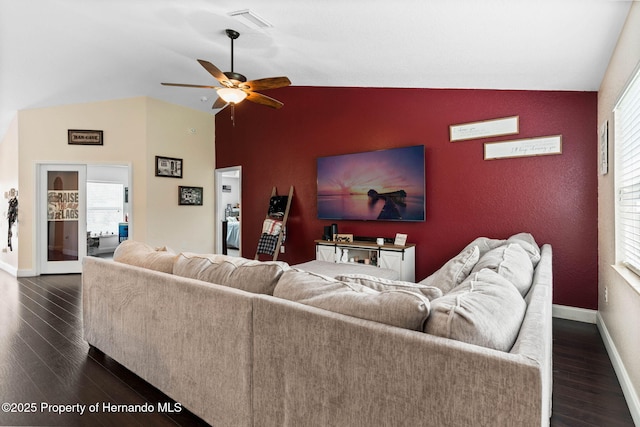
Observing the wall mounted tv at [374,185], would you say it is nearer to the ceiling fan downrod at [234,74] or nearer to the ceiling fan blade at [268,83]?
the ceiling fan blade at [268,83]

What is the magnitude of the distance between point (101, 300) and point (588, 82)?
4499 millimetres

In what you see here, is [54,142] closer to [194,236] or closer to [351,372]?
[194,236]

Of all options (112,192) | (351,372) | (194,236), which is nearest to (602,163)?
(351,372)

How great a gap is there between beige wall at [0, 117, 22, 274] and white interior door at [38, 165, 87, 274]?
0.36m

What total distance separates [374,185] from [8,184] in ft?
21.5

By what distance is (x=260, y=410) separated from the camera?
1.39 m

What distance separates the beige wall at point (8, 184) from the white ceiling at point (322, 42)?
3.60ft

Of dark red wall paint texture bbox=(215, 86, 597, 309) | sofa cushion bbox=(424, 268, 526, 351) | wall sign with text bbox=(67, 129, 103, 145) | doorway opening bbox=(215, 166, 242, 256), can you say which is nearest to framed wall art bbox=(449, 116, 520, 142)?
dark red wall paint texture bbox=(215, 86, 597, 309)

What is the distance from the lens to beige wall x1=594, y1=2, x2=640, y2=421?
6.23ft

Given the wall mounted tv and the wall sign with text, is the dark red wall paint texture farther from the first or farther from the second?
the wall sign with text

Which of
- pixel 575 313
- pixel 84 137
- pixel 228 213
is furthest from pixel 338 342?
A: pixel 228 213

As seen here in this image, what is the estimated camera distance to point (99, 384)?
209cm

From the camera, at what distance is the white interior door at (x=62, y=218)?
5.71 meters

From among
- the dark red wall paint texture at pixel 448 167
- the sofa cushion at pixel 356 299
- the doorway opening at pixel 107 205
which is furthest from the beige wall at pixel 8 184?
the sofa cushion at pixel 356 299
